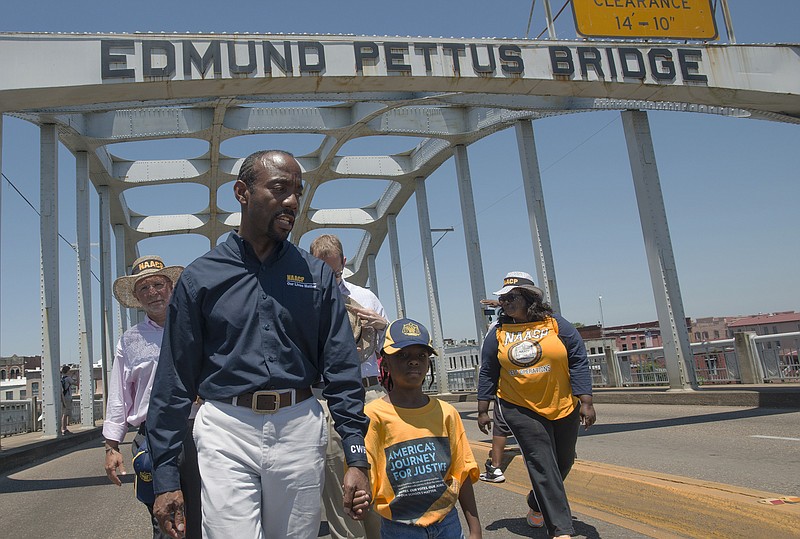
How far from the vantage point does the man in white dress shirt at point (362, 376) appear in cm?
398

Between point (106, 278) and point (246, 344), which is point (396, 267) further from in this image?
point (246, 344)

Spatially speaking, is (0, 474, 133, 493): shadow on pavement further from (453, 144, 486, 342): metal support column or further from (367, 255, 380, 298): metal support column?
(367, 255, 380, 298): metal support column

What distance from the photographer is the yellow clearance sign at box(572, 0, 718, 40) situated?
12.0m

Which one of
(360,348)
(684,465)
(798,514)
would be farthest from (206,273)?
(684,465)

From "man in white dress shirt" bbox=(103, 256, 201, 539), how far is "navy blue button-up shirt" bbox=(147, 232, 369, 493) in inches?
31.1

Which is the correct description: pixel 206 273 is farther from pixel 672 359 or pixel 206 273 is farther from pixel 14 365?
pixel 14 365

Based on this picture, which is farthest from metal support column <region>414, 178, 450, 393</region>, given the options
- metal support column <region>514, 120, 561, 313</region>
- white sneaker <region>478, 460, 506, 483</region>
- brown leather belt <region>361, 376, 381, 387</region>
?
brown leather belt <region>361, 376, 381, 387</region>

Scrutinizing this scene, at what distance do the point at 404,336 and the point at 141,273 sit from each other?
187 centimetres

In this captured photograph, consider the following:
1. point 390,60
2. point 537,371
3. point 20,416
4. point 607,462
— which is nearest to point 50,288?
point 20,416

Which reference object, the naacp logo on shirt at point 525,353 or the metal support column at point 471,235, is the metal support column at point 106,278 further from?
the naacp logo on shirt at point 525,353

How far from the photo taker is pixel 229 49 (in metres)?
10.2

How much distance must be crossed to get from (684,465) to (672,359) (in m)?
8.43

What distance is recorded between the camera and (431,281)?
79.5 ft

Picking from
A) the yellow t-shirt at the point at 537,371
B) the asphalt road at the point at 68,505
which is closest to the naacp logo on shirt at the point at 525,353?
the yellow t-shirt at the point at 537,371
